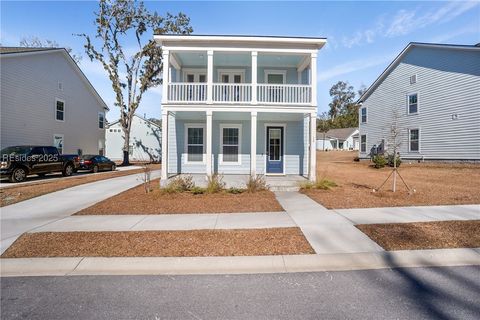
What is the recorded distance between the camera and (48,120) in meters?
19.6

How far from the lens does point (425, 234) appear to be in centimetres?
515

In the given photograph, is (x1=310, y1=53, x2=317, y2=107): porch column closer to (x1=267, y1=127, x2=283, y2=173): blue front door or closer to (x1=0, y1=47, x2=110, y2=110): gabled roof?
(x1=267, y1=127, x2=283, y2=173): blue front door

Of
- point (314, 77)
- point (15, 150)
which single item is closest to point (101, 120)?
point (15, 150)

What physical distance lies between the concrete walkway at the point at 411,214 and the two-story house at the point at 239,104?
15.8 feet

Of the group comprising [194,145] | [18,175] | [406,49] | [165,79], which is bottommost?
[18,175]

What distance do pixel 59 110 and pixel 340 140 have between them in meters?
53.3

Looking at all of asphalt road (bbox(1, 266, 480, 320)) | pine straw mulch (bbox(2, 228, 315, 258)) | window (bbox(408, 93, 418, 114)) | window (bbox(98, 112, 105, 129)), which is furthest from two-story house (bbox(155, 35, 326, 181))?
window (bbox(98, 112, 105, 129))

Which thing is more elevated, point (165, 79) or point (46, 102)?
point (46, 102)

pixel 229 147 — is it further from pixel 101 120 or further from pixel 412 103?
pixel 101 120

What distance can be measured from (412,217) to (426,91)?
17616mm

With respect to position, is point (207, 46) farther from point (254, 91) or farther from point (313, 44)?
point (313, 44)

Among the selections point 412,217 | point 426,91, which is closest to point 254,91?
point 412,217

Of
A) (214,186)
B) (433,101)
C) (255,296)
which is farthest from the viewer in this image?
(433,101)

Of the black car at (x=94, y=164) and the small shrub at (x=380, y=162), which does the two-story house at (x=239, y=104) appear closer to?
the small shrub at (x=380, y=162)
